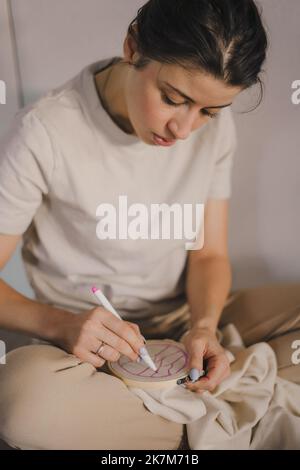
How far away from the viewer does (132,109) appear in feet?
2.03

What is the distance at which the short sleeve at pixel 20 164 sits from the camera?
2.06 feet

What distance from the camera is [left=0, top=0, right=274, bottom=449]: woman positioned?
547 millimetres

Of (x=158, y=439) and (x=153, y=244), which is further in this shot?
(x=153, y=244)

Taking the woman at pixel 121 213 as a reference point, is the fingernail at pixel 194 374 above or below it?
below

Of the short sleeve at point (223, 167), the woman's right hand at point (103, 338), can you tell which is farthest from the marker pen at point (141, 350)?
the short sleeve at point (223, 167)

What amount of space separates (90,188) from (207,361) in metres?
0.25

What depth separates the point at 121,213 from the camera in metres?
0.68

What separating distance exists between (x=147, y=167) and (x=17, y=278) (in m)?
0.24

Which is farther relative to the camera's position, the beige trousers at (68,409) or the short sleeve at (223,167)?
the short sleeve at (223,167)

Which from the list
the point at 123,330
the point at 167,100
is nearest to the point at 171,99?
the point at 167,100

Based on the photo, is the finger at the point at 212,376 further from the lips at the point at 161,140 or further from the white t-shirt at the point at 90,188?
the lips at the point at 161,140

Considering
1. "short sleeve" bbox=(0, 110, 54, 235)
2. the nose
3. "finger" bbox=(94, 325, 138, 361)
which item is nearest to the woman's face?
the nose
